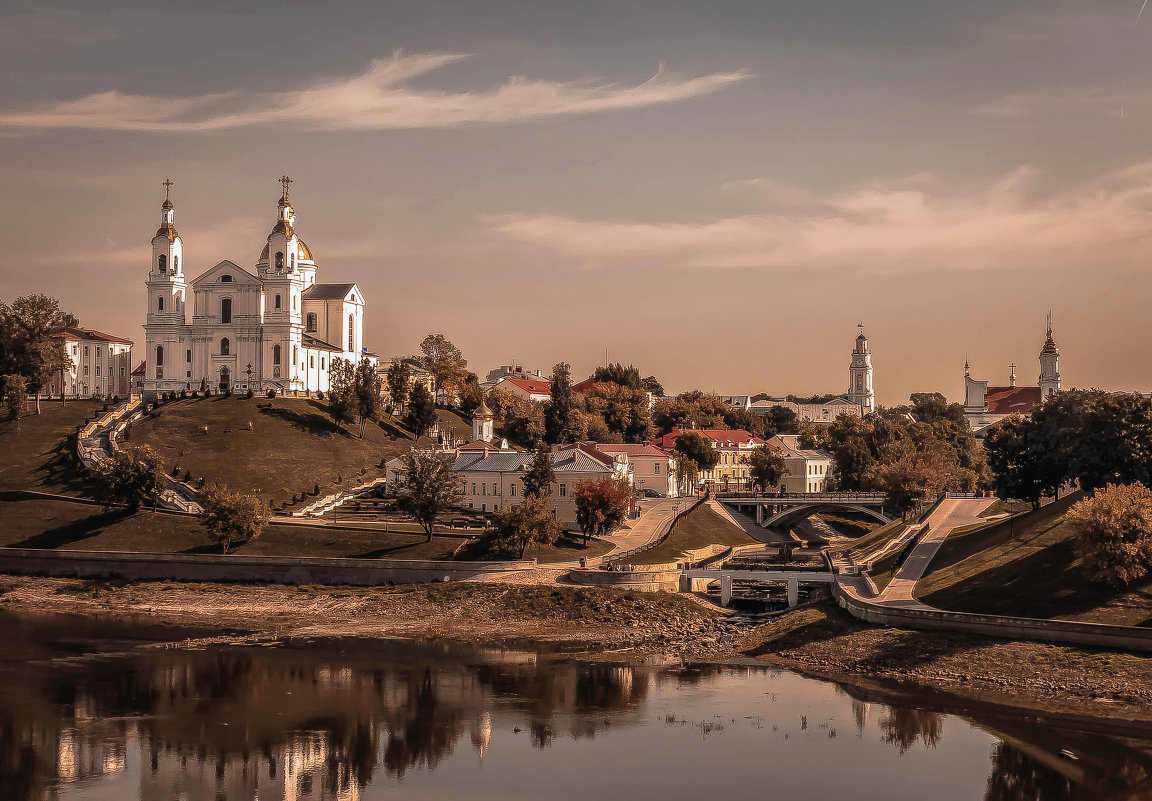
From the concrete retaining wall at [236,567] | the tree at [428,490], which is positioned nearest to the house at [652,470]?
the tree at [428,490]

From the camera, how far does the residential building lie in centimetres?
13425

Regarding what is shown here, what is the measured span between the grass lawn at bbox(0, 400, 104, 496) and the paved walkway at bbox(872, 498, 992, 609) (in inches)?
2377

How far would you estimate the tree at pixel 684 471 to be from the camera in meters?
119

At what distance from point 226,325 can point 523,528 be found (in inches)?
2239

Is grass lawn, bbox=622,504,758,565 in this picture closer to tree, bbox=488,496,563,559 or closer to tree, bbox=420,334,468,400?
tree, bbox=488,496,563,559

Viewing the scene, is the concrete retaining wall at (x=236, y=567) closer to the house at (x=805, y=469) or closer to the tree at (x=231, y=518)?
the tree at (x=231, y=518)

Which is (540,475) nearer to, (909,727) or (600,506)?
(600,506)

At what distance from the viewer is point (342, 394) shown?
117 meters

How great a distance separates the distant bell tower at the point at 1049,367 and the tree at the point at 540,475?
4415 inches

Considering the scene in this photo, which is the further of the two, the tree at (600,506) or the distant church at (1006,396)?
the distant church at (1006,396)

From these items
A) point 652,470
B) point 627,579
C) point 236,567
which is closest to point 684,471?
point 652,470

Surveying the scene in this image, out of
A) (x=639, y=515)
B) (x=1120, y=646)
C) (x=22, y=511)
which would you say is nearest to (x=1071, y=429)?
(x=1120, y=646)

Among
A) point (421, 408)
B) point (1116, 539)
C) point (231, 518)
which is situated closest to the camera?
point (1116, 539)

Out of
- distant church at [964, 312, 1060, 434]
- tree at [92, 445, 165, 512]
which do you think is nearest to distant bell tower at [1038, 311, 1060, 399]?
distant church at [964, 312, 1060, 434]
